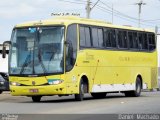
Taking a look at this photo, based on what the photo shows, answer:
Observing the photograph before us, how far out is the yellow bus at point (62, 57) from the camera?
24.3 m

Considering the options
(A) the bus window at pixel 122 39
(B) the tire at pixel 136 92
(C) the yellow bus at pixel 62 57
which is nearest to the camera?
(C) the yellow bus at pixel 62 57

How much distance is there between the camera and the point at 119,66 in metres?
30.1

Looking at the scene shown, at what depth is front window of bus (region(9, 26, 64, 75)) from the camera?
79.9 ft

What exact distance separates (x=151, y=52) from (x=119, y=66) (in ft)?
14.1

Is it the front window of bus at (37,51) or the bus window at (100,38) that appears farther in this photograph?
the bus window at (100,38)

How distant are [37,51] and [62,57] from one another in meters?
1.15

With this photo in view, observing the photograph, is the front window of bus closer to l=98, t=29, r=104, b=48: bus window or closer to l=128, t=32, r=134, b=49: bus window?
l=98, t=29, r=104, b=48: bus window

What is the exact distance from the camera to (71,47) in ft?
81.0

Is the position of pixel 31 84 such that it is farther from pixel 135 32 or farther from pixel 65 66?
pixel 135 32

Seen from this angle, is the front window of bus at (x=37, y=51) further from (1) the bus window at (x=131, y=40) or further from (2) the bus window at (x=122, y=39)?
(1) the bus window at (x=131, y=40)

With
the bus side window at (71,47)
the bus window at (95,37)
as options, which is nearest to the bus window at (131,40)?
the bus window at (95,37)

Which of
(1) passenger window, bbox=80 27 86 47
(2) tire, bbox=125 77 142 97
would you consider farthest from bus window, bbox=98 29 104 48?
(2) tire, bbox=125 77 142 97

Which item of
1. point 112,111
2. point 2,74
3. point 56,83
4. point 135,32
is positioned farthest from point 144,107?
point 2,74

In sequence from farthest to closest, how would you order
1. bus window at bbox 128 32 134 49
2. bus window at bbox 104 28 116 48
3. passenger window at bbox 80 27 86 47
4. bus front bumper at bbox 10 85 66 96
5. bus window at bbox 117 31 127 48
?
bus window at bbox 128 32 134 49 → bus window at bbox 117 31 127 48 → bus window at bbox 104 28 116 48 → passenger window at bbox 80 27 86 47 → bus front bumper at bbox 10 85 66 96
